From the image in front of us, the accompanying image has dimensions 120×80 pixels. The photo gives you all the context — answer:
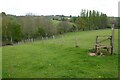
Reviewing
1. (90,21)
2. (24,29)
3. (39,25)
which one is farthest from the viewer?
(90,21)

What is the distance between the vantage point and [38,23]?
103 meters

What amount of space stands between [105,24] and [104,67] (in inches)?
4693

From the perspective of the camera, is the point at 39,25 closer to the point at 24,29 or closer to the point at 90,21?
the point at 24,29

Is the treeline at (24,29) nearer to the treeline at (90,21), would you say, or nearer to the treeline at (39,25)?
the treeline at (39,25)

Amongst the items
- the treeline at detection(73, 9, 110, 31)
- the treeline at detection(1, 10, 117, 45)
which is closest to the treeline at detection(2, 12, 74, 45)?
the treeline at detection(1, 10, 117, 45)

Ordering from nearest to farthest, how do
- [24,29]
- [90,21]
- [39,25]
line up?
[24,29] < [39,25] < [90,21]

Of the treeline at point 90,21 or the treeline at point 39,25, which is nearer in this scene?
the treeline at point 39,25

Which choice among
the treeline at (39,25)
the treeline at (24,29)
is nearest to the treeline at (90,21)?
the treeline at (39,25)

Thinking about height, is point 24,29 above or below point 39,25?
below

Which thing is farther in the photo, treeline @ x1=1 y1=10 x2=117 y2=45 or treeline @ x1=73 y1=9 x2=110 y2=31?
treeline @ x1=73 y1=9 x2=110 y2=31

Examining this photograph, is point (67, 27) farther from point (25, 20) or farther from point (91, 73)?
point (91, 73)

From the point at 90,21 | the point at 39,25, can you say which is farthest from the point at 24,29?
the point at 90,21

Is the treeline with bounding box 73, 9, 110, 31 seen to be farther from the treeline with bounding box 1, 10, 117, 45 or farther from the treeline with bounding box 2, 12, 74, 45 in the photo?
the treeline with bounding box 2, 12, 74, 45

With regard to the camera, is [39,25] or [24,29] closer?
[24,29]
